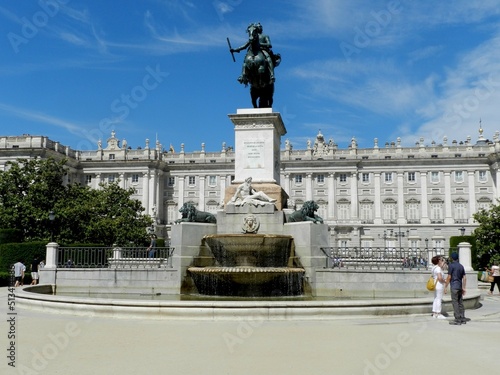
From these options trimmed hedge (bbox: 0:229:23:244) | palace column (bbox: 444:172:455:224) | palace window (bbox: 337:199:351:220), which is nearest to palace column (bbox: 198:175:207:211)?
palace window (bbox: 337:199:351:220)

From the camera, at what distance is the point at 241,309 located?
11570 mm

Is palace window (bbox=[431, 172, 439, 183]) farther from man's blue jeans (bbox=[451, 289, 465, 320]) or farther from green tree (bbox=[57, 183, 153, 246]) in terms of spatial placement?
man's blue jeans (bbox=[451, 289, 465, 320])

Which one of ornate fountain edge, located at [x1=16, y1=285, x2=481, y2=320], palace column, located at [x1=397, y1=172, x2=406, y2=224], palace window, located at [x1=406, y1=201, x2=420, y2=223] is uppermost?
palace column, located at [x1=397, y1=172, x2=406, y2=224]

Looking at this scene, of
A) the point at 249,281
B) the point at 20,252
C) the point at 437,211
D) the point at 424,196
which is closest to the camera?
the point at 249,281

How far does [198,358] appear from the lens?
8.14 m

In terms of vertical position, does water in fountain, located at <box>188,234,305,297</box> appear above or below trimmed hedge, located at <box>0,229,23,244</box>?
below

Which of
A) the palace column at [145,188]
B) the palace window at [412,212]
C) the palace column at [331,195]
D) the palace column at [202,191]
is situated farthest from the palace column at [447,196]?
the palace column at [145,188]

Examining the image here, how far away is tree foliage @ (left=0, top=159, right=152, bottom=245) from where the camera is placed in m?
44.8

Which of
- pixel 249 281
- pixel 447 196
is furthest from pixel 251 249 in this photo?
pixel 447 196

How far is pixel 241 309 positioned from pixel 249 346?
2546 millimetres

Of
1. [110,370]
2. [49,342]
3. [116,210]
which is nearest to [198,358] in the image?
[110,370]

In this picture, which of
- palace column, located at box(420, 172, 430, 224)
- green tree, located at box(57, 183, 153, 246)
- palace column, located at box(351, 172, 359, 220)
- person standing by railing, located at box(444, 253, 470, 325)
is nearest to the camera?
person standing by railing, located at box(444, 253, 470, 325)

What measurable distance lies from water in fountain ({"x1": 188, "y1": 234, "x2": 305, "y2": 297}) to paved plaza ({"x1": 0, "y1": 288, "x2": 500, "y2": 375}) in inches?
147

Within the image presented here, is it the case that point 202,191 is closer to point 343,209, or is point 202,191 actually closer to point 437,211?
point 343,209
